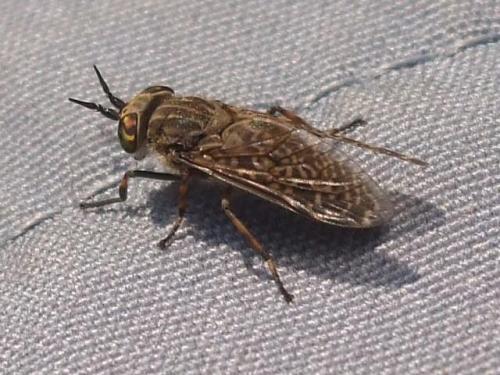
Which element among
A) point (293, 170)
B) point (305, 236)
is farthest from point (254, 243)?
point (293, 170)

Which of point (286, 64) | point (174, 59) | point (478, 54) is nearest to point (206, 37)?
point (174, 59)

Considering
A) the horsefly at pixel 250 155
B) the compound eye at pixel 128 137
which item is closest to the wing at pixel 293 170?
the horsefly at pixel 250 155

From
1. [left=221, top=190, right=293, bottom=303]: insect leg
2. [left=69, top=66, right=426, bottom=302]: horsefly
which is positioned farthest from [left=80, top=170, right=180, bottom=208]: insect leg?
[left=221, top=190, right=293, bottom=303]: insect leg

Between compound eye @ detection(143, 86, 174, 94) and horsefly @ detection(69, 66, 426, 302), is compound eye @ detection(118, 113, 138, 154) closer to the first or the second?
horsefly @ detection(69, 66, 426, 302)

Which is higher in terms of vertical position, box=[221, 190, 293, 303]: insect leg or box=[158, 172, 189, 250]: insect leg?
box=[158, 172, 189, 250]: insect leg

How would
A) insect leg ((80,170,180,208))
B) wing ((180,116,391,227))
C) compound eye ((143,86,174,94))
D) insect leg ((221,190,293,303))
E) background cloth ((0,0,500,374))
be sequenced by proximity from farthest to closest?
compound eye ((143,86,174,94)) → insect leg ((80,170,180,208)) → wing ((180,116,391,227)) → insect leg ((221,190,293,303)) → background cloth ((0,0,500,374))
